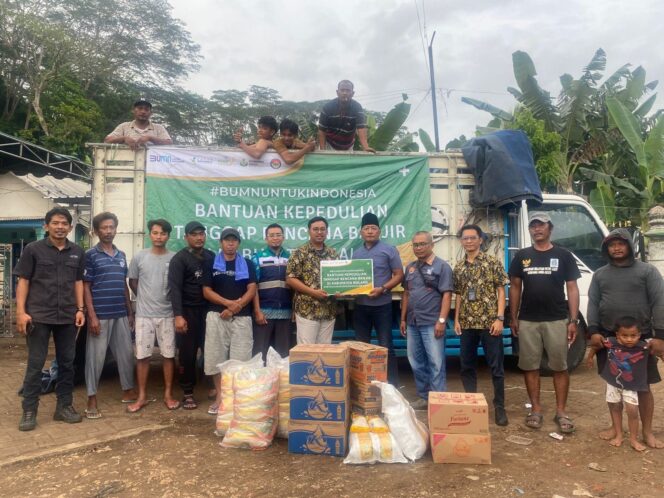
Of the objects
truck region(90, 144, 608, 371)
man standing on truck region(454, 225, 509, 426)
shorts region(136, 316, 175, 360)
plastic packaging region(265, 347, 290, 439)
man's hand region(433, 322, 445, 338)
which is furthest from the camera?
truck region(90, 144, 608, 371)

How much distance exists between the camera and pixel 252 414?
3674 millimetres

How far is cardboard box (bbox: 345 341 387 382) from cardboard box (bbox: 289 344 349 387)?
0.58ft

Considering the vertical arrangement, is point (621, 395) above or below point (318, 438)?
above

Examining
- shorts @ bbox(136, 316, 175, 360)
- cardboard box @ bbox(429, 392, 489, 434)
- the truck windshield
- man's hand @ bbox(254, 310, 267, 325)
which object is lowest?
cardboard box @ bbox(429, 392, 489, 434)

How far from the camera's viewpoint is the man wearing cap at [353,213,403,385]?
4.64 meters

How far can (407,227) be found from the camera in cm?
548

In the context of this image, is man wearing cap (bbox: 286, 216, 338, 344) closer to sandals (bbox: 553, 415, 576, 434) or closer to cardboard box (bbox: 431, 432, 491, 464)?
cardboard box (bbox: 431, 432, 491, 464)

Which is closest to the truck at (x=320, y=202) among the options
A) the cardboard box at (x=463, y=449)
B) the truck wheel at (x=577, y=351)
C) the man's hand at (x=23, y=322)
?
the truck wheel at (x=577, y=351)

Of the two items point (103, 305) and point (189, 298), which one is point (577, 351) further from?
point (103, 305)

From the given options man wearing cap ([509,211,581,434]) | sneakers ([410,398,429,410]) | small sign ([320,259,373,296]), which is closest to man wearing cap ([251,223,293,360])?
small sign ([320,259,373,296])

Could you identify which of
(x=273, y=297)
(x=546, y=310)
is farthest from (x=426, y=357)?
(x=273, y=297)

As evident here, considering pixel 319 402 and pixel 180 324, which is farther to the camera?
pixel 180 324

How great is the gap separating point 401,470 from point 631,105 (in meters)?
14.0

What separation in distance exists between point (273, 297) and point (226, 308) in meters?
0.49
